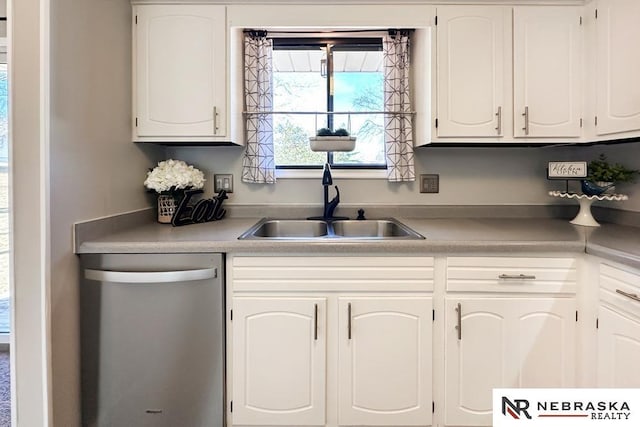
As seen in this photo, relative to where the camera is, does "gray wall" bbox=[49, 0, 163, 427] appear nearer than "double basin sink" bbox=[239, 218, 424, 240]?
Yes

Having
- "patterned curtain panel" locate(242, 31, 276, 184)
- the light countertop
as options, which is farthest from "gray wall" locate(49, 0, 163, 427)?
"patterned curtain panel" locate(242, 31, 276, 184)

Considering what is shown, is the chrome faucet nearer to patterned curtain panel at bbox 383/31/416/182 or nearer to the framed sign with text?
patterned curtain panel at bbox 383/31/416/182

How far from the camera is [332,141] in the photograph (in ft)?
6.52

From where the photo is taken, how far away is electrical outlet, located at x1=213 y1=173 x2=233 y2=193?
2.21m

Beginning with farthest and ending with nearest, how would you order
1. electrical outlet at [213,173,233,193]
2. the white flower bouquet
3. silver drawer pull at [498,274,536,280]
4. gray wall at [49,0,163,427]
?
electrical outlet at [213,173,233,193] → the white flower bouquet → silver drawer pull at [498,274,536,280] → gray wall at [49,0,163,427]

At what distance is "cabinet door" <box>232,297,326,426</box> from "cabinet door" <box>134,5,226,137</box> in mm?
980

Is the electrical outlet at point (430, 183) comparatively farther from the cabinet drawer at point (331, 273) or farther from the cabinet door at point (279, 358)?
the cabinet door at point (279, 358)

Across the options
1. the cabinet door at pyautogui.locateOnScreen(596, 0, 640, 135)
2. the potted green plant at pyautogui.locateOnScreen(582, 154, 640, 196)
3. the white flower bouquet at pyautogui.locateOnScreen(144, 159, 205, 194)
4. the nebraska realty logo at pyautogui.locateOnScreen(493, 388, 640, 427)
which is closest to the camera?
the nebraska realty logo at pyautogui.locateOnScreen(493, 388, 640, 427)

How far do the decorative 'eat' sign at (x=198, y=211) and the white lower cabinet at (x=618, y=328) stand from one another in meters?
1.77

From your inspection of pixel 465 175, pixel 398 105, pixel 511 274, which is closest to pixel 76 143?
pixel 398 105

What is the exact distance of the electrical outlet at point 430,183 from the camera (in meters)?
2.22

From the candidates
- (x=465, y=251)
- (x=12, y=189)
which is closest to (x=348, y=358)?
(x=465, y=251)

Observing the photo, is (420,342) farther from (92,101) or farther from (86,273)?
(92,101)

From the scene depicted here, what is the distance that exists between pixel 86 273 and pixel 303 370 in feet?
2.99
